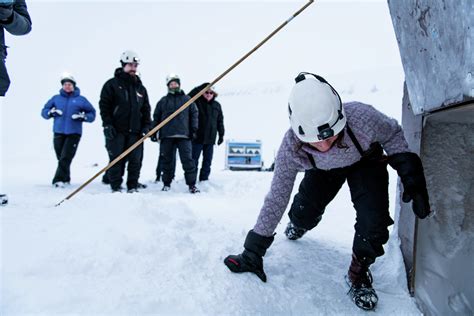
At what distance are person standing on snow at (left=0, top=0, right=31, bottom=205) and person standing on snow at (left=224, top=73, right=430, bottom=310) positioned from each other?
226 cm

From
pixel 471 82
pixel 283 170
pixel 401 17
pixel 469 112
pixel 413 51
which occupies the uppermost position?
pixel 401 17

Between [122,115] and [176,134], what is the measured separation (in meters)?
0.93

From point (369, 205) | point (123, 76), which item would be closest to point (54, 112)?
point (123, 76)

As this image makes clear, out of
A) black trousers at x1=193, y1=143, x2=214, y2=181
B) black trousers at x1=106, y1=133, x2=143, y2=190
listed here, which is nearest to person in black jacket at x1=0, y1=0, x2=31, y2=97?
black trousers at x1=106, y1=133, x2=143, y2=190

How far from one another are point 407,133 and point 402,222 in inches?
25.3

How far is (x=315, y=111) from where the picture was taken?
194 cm

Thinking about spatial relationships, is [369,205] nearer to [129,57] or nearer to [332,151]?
[332,151]

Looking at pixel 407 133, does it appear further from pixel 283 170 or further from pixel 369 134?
pixel 283 170

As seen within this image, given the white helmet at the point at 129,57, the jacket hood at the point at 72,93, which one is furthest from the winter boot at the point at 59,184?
the white helmet at the point at 129,57

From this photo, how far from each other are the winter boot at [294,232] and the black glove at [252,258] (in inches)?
29.4

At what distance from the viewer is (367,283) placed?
91.4 inches

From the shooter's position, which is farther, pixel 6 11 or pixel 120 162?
pixel 120 162

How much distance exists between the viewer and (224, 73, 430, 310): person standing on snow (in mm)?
1979

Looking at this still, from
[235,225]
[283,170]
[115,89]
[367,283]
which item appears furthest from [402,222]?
[115,89]
